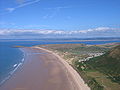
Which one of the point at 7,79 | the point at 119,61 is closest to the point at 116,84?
the point at 119,61

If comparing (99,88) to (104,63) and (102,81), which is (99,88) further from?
(104,63)

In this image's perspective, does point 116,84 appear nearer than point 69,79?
Yes

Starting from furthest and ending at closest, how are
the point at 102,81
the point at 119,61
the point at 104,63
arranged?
the point at 104,63
the point at 119,61
the point at 102,81

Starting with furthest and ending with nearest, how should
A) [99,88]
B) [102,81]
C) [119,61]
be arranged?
→ 1. [119,61]
2. [102,81]
3. [99,88]

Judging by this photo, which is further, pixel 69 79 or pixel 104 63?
pixel 104 63

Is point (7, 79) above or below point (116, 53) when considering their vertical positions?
below

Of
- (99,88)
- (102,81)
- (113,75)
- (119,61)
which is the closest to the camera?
(99,88)

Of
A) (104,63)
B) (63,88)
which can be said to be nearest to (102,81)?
(63,88)

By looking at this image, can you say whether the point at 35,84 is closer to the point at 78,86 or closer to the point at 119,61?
the point at 78,86

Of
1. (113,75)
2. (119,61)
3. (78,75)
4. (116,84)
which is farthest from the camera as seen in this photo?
(119,61)
